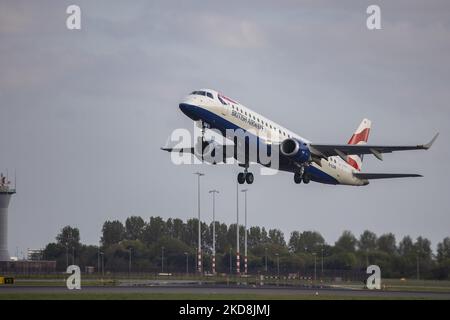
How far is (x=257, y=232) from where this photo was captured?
5531 inches

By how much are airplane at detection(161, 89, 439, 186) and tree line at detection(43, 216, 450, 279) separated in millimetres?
17232

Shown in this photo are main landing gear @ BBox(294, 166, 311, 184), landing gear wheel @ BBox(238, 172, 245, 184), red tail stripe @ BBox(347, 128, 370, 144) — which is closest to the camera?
landing gear wheel @ BBox(238, 172, 245, 184)

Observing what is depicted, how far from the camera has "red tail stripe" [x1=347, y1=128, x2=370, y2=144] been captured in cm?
9556

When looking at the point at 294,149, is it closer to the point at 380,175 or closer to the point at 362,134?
the point at 380,175

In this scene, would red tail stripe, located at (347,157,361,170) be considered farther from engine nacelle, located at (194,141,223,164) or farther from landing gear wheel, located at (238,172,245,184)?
engine nacelle, located at (194,141,223,164)

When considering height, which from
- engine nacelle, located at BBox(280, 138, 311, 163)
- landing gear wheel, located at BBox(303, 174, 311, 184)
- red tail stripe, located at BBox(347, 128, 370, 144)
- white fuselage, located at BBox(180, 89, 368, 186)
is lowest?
landing gear wheel, located at BBox(303, 174, 311, 184)

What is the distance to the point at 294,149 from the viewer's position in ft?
A: 245

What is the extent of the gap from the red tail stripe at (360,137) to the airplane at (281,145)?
29.2ft

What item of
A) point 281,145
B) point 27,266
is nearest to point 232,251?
point 27,266

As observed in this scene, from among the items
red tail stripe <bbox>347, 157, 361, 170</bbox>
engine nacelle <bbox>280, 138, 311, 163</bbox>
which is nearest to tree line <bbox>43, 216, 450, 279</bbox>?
red tail stripe <bbox>347, 157, 361, 170</bbox>

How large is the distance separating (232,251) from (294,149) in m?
56.4

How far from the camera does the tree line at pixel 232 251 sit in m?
101

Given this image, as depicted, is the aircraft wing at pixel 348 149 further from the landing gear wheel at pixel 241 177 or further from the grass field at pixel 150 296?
Result: the grass field at pixel 150 296
